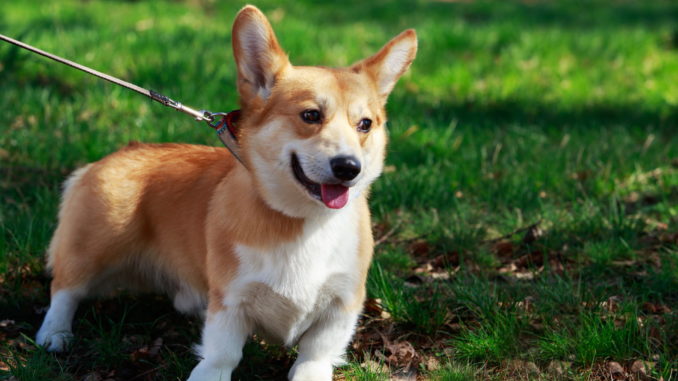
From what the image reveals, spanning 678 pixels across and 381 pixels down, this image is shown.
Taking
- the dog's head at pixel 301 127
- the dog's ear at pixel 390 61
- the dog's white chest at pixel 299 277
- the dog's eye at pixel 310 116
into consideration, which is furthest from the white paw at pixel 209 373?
the dog's ear at pixel 390 61

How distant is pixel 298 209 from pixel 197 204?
2.04 ft

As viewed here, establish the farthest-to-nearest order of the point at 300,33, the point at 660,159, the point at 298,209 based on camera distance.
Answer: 1. the point at 300,33
2. the point at 660,159
3. the point at 298,209

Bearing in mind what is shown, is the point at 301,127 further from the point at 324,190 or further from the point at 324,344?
the point at 324,344

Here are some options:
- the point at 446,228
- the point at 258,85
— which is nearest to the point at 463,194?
the point at 446,228

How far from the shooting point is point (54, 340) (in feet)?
10.2

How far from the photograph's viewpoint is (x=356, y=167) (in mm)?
2486

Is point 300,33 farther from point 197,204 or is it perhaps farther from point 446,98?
point 197,204

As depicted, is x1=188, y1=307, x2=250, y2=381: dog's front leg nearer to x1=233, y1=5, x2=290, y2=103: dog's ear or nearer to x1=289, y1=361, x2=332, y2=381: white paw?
x1=289, y1=361, x2=332, y2=381: white paw

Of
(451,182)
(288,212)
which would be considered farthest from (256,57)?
(451,182)

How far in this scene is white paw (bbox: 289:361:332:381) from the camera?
2.78 meters

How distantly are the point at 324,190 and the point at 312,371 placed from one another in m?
0.70

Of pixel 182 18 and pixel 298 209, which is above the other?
pixel 298 209

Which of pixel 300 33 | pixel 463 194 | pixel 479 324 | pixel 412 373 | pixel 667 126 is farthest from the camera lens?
pixel 300 33

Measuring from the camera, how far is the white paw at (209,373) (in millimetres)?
2689
